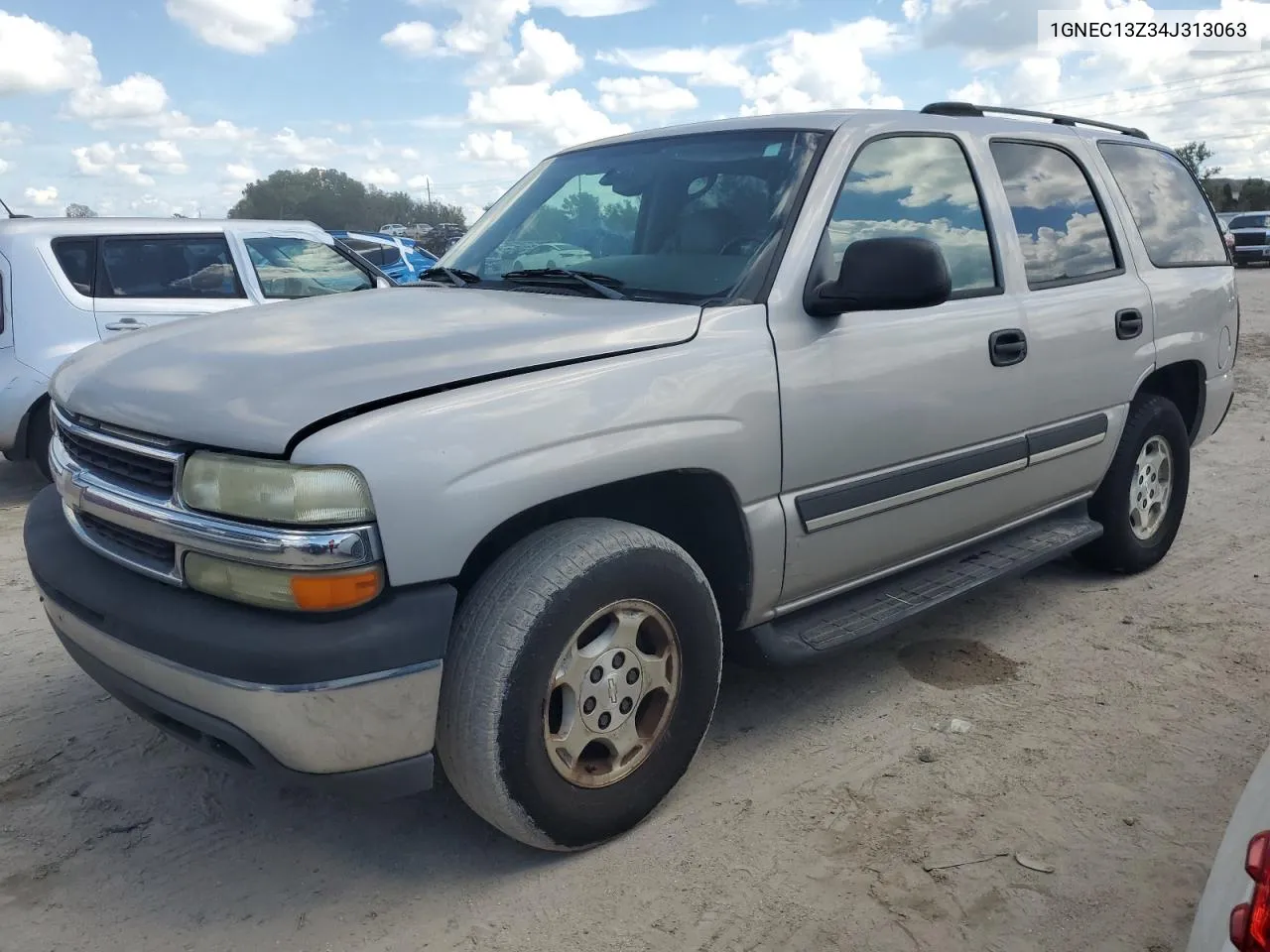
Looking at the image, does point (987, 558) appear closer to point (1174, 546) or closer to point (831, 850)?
point (831, 850)

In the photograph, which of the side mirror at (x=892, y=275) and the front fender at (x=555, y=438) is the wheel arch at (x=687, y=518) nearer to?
the front fender at (x=555, y=438)

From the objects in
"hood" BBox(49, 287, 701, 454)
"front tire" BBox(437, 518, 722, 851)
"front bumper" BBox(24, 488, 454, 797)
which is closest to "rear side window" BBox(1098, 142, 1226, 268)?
"hood" BBox(49, 287, 701, 454)

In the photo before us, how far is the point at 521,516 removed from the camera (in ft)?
8.05

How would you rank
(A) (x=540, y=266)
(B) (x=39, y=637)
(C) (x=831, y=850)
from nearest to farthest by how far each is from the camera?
(C) (x=831, y=850) < (A) (x=540, y=266) < (B) (x=39, y=637)

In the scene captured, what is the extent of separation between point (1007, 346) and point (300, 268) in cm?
556

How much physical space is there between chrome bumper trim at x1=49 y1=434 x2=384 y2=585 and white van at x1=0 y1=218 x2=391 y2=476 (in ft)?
11.9

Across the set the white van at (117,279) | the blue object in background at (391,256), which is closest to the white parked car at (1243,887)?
the white van at (117,279)

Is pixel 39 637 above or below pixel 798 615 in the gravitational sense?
below

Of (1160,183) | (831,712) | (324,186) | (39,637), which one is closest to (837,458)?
(831,712)

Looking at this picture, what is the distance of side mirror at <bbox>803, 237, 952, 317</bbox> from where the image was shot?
8.91 feet

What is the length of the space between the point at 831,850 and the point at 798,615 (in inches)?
29.5

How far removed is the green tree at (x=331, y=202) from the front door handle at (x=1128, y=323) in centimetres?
5163

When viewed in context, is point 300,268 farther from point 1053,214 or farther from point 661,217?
point 1053,214

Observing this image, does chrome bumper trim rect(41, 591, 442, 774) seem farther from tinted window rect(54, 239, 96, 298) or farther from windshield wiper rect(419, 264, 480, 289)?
tinted window rect(54, 239, 96, 298)
